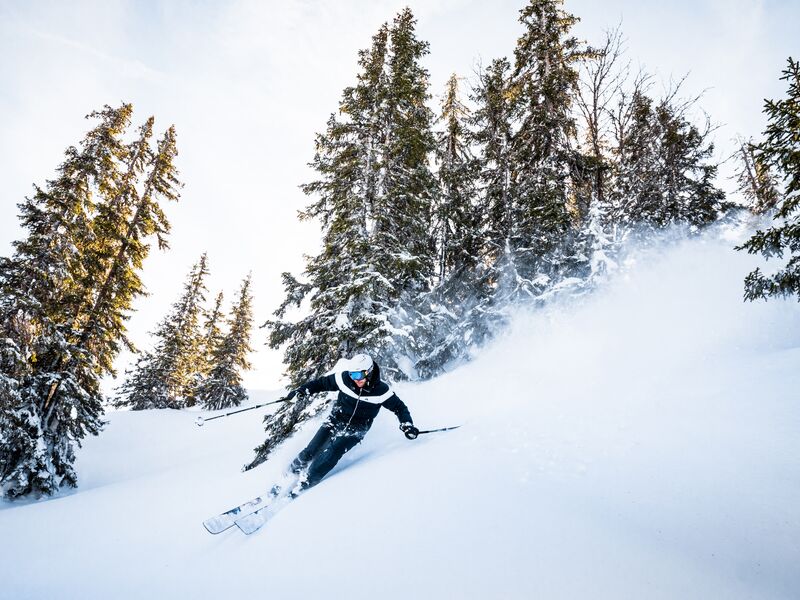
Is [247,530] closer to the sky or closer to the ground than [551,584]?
closer to the ground

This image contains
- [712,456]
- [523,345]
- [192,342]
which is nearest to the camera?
[712,456]

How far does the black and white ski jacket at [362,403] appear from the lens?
6305mm

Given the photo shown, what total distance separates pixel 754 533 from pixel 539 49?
19.8 m

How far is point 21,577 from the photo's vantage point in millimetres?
4480

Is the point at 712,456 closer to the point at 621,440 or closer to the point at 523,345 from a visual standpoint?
the point at 621,440

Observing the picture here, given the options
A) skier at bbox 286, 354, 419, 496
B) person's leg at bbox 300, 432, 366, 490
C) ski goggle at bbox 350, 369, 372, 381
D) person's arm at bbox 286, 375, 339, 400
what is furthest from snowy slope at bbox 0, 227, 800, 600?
ski goggle at bbox 350, 369, 372, 381

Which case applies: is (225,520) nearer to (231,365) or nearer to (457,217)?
(457,217)

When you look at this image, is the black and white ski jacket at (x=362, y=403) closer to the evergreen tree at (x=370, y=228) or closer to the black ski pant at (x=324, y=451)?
the black ski pant at (x=324, y=451)

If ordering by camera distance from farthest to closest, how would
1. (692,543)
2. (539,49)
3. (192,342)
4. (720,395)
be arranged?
1. (192,342)
2. (539,49)
3. (720,395)
4. (692,543)

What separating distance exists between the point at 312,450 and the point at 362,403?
1117mm

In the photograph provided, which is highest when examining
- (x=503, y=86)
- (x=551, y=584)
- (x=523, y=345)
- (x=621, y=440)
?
(x=503, y=86)

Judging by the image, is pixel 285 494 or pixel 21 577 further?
pixel 285 494

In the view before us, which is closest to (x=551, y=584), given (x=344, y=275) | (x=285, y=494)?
(x=285, y=494)

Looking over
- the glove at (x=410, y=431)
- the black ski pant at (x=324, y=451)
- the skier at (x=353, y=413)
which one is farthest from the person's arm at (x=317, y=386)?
the glove at (x=410, y=431)
